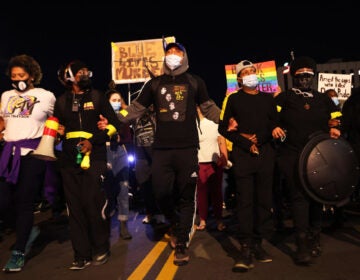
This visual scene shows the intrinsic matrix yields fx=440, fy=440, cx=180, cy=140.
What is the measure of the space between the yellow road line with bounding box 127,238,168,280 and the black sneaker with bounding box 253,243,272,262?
119 cm

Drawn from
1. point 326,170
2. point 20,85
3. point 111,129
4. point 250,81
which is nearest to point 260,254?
point 326,170

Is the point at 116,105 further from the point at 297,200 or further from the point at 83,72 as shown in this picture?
the point at 297,200

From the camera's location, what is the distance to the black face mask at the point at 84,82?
5.10 m

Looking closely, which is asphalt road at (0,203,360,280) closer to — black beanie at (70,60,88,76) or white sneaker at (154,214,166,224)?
white sneaker at (154,214,166,224)

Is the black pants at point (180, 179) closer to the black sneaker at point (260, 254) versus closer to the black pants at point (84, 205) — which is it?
the black pants at point (84, 205)

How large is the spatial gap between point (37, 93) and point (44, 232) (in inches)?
114

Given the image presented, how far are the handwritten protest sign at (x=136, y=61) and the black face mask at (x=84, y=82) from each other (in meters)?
5.69

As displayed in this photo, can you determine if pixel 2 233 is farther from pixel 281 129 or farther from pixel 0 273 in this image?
pixel 281 129

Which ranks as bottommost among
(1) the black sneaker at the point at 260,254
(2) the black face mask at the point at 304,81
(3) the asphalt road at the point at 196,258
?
(3) the asphalt road at the point at 196,258

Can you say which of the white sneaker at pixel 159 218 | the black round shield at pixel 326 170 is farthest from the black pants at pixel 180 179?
the white sneaker at pixel 159 218

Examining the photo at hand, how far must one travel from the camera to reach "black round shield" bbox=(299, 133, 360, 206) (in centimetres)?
480

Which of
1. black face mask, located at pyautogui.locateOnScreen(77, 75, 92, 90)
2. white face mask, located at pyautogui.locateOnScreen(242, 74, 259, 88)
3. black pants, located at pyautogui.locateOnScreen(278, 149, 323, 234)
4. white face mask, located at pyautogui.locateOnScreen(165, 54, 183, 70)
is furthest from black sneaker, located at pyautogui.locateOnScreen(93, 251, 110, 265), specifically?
white face mask, located at pyautogui.locateOnScreen(242, 74, 259, 88)

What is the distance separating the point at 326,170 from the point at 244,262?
4.39 feet

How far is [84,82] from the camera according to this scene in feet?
16.8
